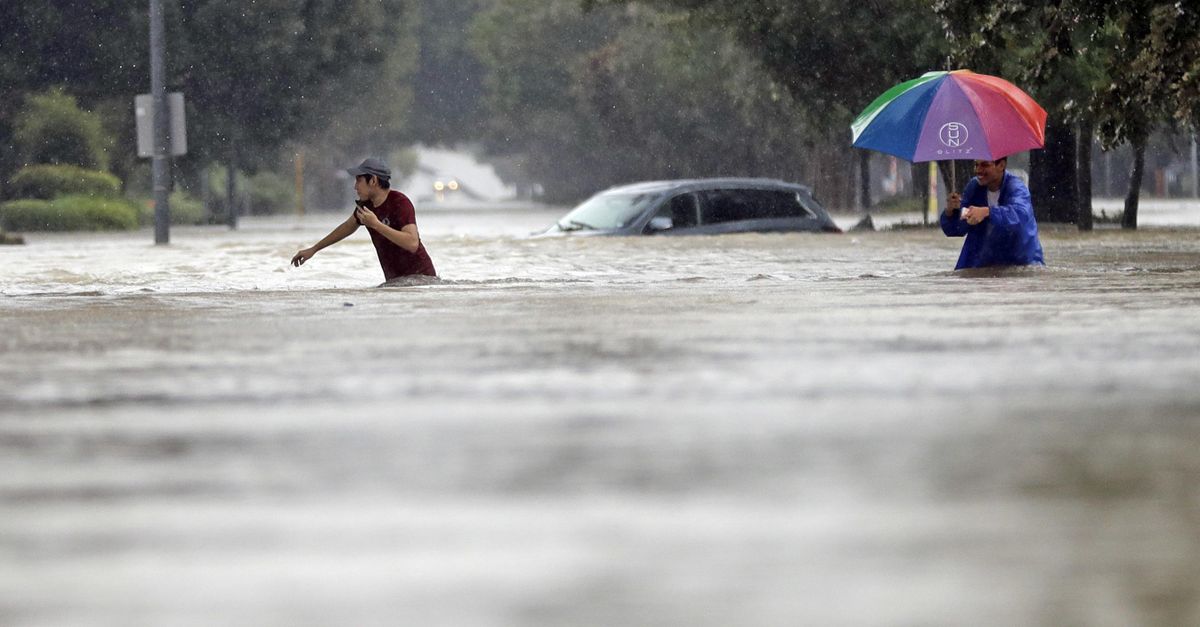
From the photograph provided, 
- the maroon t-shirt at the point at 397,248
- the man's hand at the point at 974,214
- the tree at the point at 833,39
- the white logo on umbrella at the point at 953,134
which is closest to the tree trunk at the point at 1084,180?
the tree at the point at 833,39

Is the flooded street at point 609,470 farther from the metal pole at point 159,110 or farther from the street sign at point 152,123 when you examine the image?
the street sign at point 152,123

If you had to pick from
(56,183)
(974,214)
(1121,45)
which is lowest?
(974,214)

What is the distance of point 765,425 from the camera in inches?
189

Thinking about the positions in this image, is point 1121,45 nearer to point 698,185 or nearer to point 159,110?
point 698,185

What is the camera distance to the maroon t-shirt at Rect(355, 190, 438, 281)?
41.2ft

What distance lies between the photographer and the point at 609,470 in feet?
13.3

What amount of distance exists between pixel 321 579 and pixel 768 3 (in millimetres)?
28330

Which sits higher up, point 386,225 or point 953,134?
point 953,134

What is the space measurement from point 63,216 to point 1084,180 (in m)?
21.5

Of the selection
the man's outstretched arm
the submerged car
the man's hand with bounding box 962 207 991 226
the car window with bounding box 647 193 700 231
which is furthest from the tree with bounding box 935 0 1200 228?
the man's outstretched arm

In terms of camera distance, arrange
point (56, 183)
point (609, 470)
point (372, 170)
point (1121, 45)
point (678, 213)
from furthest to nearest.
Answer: point (56, 183)
point (678, 213)
point (1121, 45)
point (372, 170)
point (609, 470)

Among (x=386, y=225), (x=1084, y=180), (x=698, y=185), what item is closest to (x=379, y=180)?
(x=386, y=225)

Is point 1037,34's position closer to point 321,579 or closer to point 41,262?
point 41,262

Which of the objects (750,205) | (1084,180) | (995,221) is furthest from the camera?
(1084,180)
